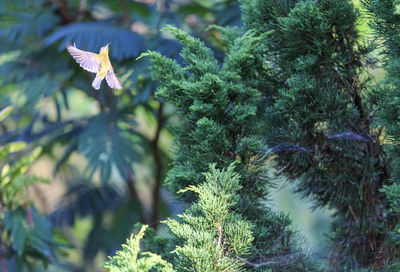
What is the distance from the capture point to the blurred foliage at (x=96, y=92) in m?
1.53

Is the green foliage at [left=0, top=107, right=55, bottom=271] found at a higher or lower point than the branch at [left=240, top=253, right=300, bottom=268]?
lower

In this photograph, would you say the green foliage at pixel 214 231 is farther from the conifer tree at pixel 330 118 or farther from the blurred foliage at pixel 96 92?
the blurred foliage at pixel 96 92

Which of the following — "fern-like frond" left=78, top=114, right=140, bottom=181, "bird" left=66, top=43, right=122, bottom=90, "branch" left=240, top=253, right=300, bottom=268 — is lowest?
"fern-like frond" left=78, top=114, right=140, bottom=181

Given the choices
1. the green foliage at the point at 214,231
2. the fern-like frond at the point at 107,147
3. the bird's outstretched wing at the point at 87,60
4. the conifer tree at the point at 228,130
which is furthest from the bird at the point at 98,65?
the fern-like frond at the point at 107,147

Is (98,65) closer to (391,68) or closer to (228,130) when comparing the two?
(228,130)

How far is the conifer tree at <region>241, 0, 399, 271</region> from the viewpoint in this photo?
867 mm

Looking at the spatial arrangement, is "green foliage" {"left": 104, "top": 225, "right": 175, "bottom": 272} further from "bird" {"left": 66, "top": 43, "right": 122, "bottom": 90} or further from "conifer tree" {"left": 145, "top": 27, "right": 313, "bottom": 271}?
"bird" {"left": 66, "top": 43, "right": 122, "bottom": 90}

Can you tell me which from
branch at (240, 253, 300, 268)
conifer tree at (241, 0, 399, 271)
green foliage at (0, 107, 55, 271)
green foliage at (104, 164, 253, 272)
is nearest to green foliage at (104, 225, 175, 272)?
green foliage at (104, 164, 253, 272)

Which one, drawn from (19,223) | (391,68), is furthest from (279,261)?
(19,223)

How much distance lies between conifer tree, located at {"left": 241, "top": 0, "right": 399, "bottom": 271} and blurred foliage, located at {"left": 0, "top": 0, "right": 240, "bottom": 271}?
51 centimetres

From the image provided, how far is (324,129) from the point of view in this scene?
92 cm

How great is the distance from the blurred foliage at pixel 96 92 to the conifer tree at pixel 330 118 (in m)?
0.51

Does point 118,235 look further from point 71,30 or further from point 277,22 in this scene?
point 277,22

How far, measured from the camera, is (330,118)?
0.89m
